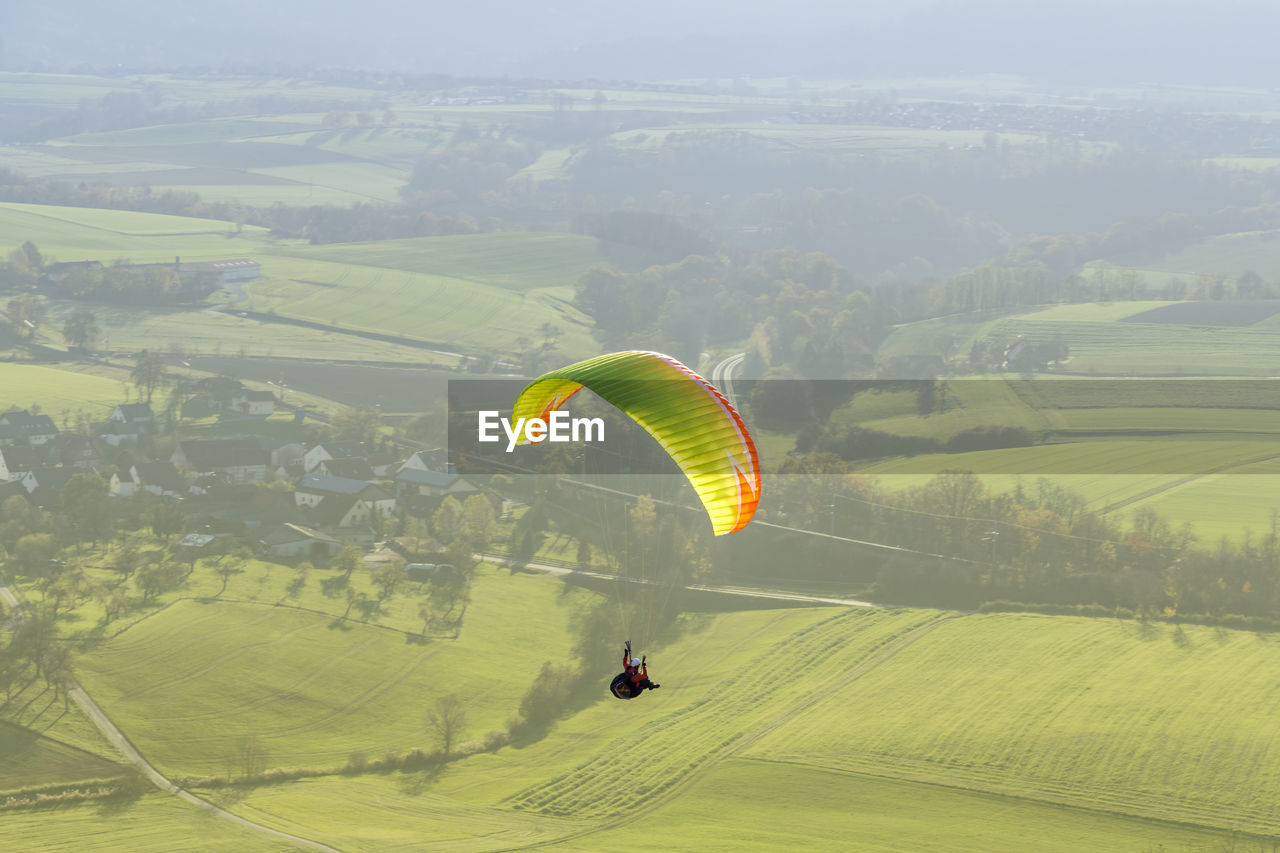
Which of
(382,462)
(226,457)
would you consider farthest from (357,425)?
(226,457)

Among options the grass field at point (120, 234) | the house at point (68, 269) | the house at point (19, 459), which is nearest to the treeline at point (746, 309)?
the grass field at point (120, 234)

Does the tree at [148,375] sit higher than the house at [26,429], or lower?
higher

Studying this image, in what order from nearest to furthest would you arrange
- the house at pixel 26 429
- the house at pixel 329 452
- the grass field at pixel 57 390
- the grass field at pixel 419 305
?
the house at pixel 329 452, the house at pixel 26 429, the grass field at pixel 57 390, the grass field at pixel 419 305

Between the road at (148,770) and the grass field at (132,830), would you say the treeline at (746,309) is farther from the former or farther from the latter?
the grass field at (132,830)

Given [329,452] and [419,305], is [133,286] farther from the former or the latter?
[329,452]

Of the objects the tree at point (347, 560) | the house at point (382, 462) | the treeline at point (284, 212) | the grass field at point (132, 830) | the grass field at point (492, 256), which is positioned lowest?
the grass field at point (132, 830)

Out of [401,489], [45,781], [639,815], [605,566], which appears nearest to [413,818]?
[639,815]

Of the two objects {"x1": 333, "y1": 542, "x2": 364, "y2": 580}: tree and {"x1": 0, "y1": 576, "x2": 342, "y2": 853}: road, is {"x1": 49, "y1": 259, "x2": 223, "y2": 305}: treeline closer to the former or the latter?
{"x1": 333, "y1": 542, "x2": 364, "y2": 580}: tree
